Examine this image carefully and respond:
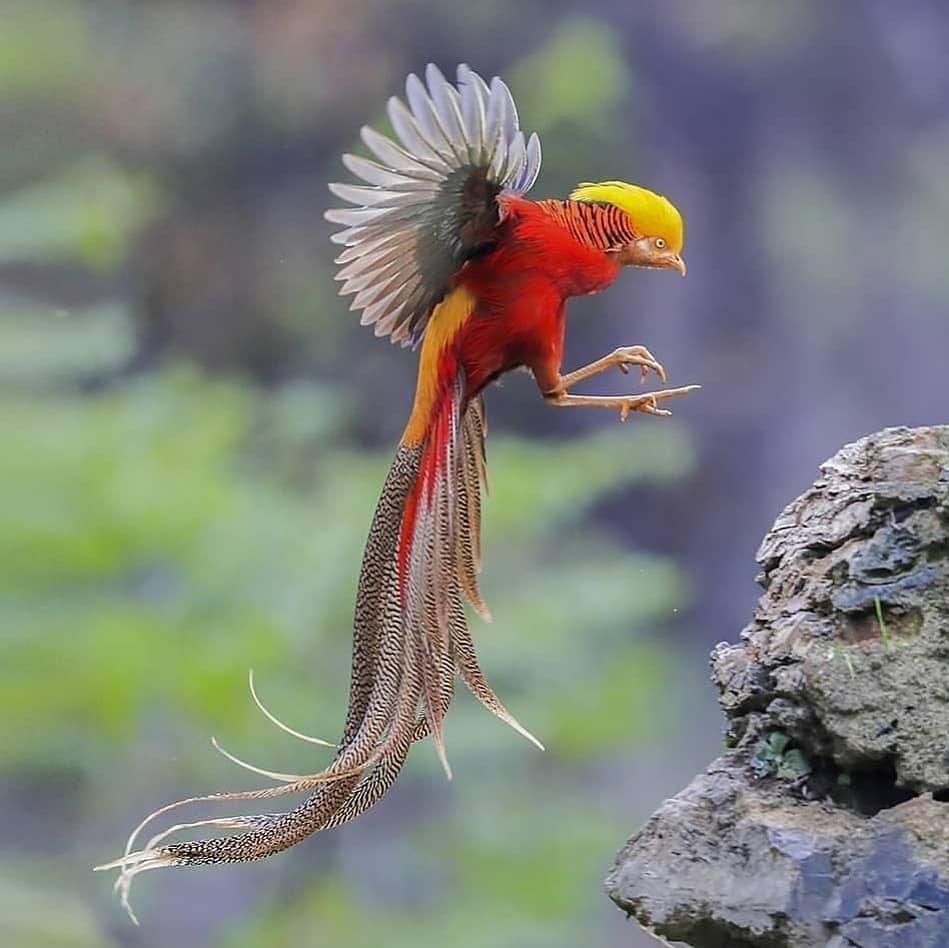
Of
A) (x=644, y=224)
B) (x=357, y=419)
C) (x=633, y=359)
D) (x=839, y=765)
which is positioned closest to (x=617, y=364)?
(x=633, y=359)

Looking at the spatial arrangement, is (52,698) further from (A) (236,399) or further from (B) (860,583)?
(B) (860,583)

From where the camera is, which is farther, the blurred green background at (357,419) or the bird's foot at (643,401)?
the blurred green background at (357,419)

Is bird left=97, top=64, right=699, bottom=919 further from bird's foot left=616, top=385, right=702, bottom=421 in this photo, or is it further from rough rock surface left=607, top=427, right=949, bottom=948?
rough rock surface left=607, top=427, right=949, bottom=948

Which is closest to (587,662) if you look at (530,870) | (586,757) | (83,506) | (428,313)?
(586,757)

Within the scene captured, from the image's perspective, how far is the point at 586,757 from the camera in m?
2.08

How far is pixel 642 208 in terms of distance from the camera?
1.16 meters

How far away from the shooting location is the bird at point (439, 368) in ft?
3.57

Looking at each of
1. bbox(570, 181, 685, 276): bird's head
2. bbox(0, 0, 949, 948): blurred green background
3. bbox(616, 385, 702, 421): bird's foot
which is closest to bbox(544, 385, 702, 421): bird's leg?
bbox(616, 385, 702, 421): bird's foot

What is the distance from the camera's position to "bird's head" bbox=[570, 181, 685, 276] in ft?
3.80

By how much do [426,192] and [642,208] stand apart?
0.69 ft

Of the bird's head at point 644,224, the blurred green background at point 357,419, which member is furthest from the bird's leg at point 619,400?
the blurred green background at point 357,419

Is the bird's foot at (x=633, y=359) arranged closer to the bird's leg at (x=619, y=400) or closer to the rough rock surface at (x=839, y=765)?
the bird's leg at (x=619, y=400)

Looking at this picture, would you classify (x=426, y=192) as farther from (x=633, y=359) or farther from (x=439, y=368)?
(x=633, y=359)

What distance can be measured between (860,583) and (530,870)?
120cm
